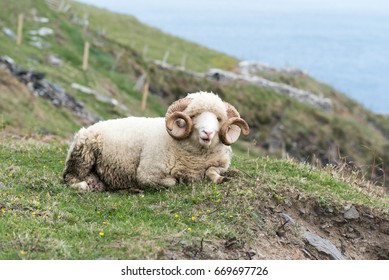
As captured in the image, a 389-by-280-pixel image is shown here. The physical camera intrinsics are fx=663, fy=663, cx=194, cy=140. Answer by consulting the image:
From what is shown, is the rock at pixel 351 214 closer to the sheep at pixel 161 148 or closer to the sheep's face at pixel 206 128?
the sheep at pixel 161 148

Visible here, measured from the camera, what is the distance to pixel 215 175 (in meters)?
11.8

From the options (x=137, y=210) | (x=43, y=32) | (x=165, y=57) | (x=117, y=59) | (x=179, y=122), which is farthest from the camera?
(x=165, y=57)

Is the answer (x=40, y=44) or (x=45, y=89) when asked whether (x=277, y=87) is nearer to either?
(x=40, y=44)

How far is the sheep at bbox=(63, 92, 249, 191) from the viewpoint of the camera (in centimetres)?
1180

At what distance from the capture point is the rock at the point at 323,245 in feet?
34.5

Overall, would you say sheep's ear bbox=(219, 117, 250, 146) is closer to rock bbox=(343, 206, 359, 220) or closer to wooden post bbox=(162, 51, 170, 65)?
rock bbox=(343, 206, 359, 220)

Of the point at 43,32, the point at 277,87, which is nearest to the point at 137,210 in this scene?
the point at 43,32

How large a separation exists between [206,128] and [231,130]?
2.51 feet

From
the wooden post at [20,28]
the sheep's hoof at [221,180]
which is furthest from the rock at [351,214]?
the wooden post at [20,28]

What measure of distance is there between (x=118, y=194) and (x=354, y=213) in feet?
13.9

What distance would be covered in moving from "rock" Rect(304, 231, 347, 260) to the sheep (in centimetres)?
190

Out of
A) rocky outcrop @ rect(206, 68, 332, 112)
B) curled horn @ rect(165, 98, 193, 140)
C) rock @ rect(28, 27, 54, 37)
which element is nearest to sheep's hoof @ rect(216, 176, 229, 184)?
curled horn @ rect(165, 98, 193, 140)

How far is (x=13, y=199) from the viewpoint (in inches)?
414

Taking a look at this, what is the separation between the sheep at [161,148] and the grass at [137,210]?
0.35 metres
